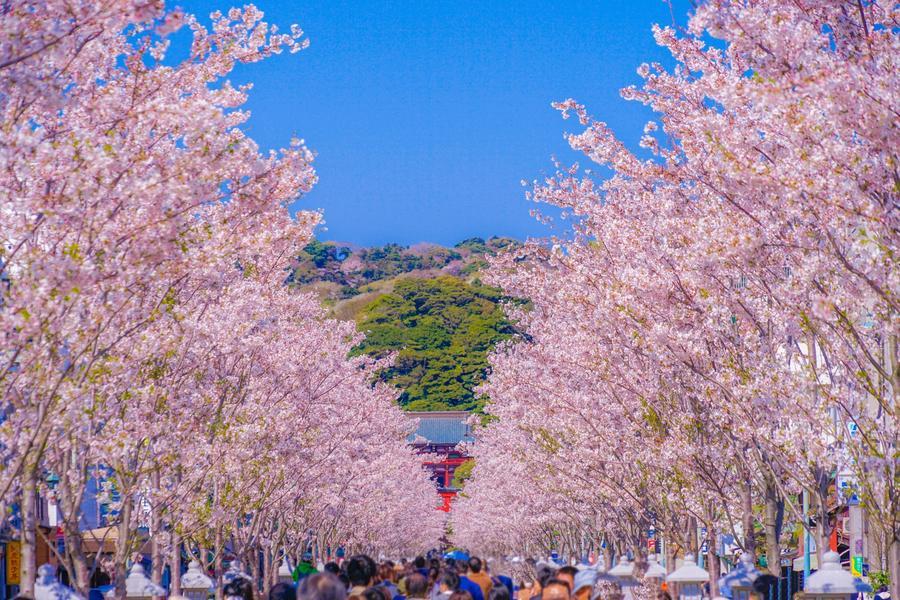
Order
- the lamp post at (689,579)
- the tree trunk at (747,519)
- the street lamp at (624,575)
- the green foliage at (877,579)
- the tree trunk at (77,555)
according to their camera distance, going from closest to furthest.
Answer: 1. the tree trunk at (77,555)
2. the tree trunk at (747,519)
3. the lamp post at (689,579)
4. the green foliage at (877,579)
5. the street lamp at (624,575)


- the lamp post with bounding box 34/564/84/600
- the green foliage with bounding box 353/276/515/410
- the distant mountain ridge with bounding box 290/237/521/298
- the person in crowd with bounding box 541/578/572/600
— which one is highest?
the distant mountain ridge with bounding box 290/237/521/298

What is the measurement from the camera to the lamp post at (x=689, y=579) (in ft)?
57.1

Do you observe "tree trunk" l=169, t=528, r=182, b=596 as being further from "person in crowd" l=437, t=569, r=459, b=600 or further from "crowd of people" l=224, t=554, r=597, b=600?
"person in crowd" l=437, t=569, r=459, b=600

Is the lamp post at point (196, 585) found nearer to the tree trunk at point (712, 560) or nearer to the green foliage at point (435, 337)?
the tree trunk at point (712, 560)

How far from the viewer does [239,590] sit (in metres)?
9.91

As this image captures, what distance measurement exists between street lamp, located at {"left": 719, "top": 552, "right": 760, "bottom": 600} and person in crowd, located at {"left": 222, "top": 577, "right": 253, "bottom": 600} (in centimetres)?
603

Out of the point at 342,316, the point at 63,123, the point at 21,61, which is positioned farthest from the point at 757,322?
the point at 342,316

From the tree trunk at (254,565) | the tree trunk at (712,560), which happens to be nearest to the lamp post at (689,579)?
the tree trunk at (712,560)

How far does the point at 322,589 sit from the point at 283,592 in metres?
2.73

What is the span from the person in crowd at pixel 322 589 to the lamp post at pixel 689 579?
11.2m

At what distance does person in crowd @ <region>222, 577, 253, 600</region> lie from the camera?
9836 millimetres

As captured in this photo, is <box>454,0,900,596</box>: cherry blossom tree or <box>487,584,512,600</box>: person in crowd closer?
<box>454,0,900,596</box>: cherry blossom tree

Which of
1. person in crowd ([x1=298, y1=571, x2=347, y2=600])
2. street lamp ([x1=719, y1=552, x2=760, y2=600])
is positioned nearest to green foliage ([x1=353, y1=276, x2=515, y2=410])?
street lamp ([x1=719, y1=552, x2=760, y2=600])

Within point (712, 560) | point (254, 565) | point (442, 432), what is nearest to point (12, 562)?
point (254, 565)
